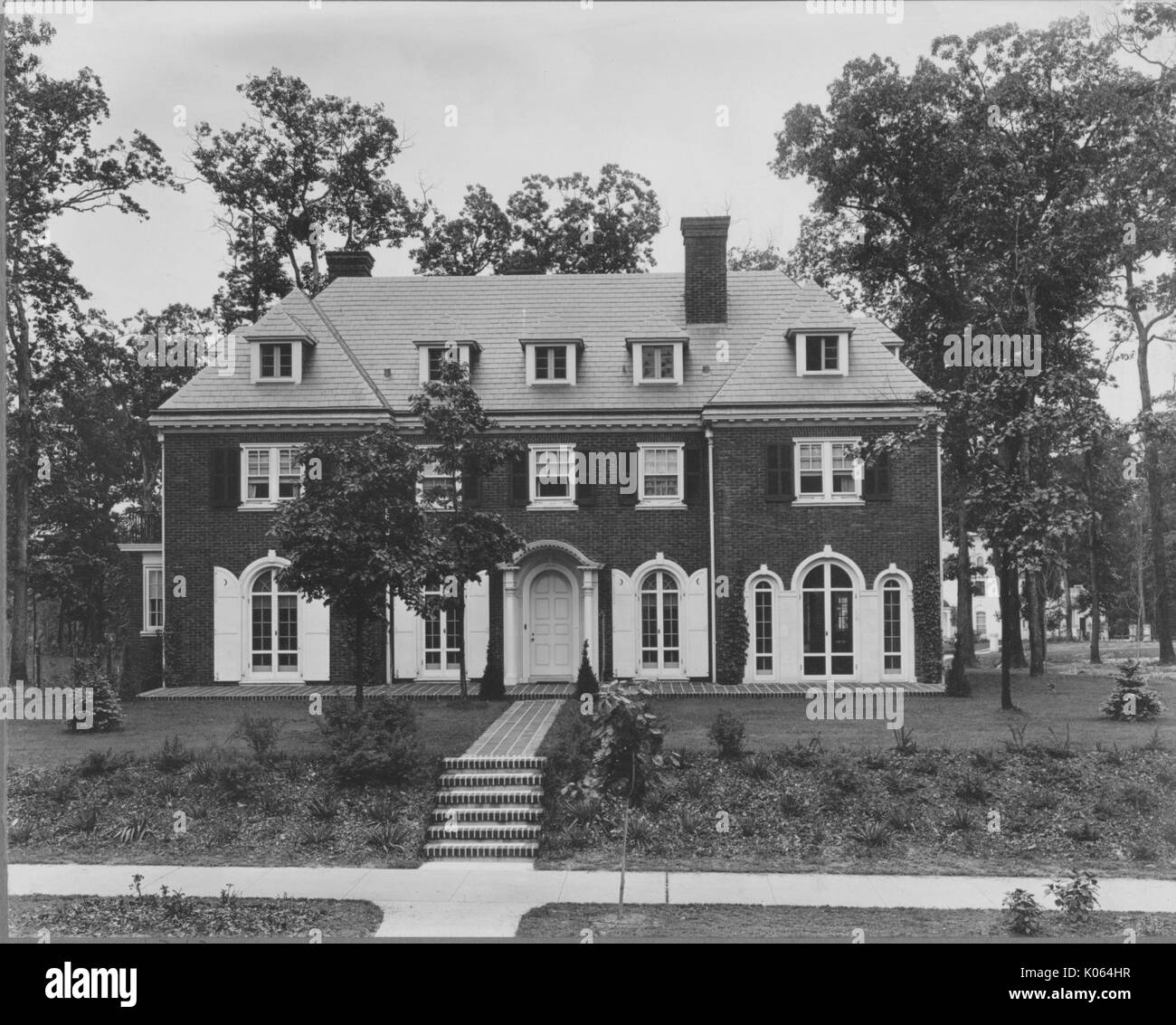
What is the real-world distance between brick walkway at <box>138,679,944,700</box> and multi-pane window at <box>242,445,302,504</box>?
14.6 feet

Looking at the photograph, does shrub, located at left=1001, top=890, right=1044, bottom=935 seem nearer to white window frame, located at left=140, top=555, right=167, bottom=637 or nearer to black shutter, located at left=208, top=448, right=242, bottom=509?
black shutter, located at left=208, top=448, right=242, bottom=509

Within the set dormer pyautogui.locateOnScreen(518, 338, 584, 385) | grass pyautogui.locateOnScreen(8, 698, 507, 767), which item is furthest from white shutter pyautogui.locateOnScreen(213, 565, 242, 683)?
dormer pyautogui.locateOnScreen(518, 338, 584, 385)

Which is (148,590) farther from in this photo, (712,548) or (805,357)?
(805,357)

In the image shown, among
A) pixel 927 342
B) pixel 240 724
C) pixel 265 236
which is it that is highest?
pixel 265 236

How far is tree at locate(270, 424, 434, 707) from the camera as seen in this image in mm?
15227

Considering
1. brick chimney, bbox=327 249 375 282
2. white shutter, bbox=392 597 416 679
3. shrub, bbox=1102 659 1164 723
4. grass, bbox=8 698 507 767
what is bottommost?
grass, bbox=8 698 507 767

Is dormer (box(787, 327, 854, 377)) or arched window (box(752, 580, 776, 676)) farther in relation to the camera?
dormer (box(787, 327, 854, 377))

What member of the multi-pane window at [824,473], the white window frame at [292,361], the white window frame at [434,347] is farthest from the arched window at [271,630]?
the multi-pane window at [824,473]

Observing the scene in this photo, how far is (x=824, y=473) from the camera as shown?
902 inches

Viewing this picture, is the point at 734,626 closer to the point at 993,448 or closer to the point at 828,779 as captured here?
the point at 993,448

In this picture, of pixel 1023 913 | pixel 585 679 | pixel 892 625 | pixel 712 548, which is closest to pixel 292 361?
pixel 585 679

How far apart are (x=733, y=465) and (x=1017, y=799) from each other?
1140 centimetres
